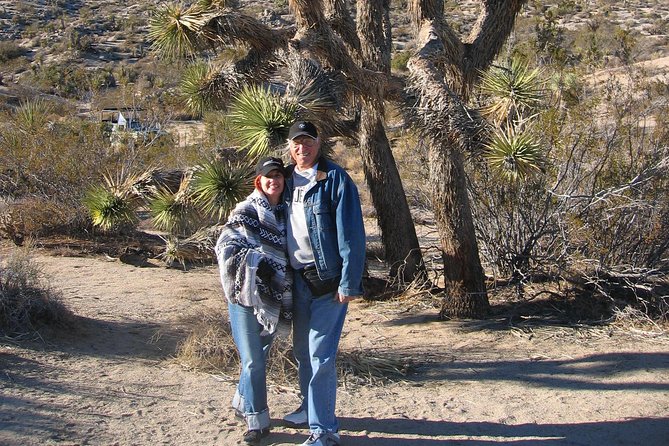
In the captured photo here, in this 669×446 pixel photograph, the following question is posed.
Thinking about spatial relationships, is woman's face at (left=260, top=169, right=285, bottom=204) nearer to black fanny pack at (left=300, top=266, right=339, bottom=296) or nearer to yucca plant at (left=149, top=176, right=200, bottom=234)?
black fanny pack at (left=300, top=266, right=339, bottom=296)

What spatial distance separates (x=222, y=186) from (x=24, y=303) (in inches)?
68.1

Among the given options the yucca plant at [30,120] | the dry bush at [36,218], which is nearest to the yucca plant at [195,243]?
the dry bush at [36,218]

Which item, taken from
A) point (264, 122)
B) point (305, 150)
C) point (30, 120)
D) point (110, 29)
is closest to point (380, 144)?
point (264, 122)

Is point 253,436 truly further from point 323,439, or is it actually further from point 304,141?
point 304,141

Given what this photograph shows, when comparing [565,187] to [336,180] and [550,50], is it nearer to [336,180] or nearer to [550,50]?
[336,180]

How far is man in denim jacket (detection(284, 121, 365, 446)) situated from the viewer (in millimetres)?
3979

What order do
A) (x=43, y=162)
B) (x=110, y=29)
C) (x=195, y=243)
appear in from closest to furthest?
(x=195, y=243)
(x=43, y=162)
(x=110, y=29)

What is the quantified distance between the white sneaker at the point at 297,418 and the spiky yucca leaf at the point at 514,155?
230cm

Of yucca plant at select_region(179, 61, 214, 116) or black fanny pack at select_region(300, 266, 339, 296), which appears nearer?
black fanny pack at select_region(300, 266, 339, 296)

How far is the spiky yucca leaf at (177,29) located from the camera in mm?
6469

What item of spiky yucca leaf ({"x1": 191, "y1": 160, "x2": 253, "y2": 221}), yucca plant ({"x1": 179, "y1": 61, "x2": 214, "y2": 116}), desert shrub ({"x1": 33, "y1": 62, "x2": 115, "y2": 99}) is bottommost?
spiky yucca leaf ({"x1": 191, "y1": 160, "x2": 253, "y2": 221})

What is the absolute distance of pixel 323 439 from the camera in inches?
161

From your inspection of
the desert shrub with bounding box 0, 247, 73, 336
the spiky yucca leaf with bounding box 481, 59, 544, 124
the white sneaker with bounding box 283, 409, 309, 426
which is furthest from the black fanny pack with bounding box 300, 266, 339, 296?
the spiky yucca leaf with bounding box 481, 59, 544, 124

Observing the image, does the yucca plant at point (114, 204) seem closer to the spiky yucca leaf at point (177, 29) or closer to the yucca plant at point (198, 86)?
the yucca plant at point (198, 86)
